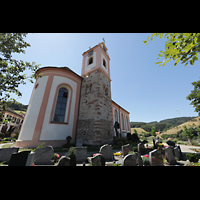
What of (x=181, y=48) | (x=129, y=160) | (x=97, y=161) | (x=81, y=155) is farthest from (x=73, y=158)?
(x=181, y=48)

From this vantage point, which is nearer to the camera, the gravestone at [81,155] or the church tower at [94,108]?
the gravestone at [81,155]

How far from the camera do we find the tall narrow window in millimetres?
10086

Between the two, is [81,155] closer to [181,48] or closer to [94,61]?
[181,48]

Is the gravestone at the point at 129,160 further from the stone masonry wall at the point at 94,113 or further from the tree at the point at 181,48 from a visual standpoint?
the stone masonry wall at the point at 94,113

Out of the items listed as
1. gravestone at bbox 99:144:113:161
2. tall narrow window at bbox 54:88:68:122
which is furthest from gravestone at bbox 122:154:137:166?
tall narrow window at bbox 54:88:68:122

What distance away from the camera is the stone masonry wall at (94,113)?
9703 mm

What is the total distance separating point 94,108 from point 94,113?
59cm

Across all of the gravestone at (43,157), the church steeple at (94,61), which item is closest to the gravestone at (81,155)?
the gravestone at (43,157)

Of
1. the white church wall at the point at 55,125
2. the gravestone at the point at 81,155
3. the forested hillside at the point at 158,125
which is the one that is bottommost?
the gravestone at the point at 81,155

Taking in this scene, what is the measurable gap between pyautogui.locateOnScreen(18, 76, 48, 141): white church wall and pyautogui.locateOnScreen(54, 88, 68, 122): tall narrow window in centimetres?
173

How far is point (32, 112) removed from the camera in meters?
9.02

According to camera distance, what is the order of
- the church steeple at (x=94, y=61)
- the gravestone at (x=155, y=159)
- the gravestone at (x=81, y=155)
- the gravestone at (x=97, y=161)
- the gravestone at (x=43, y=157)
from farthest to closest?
the church steeple at (x=94, y=61) < the gravestone at (x=81, y=155) < the gravestone at (x=43, y=157) < the gravestone at (x=155, y=159) < the gravestone at (x=97, y=161)

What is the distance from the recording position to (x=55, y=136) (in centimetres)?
909
